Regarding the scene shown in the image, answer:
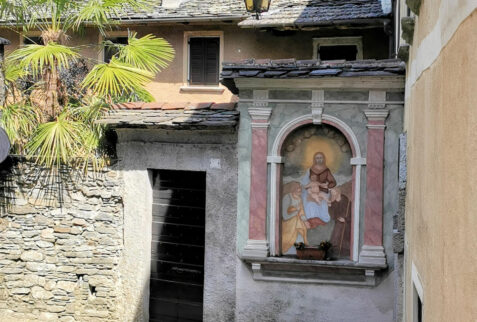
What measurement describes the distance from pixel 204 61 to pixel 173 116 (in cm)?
628

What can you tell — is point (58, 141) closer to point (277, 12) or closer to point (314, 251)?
point (314, 251)

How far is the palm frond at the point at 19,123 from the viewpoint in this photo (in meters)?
9.12

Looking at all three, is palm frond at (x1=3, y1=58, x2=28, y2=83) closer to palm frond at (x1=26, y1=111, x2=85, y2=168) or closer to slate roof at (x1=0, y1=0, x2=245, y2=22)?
palm frond at (x1=26, y1=111, x2=85, y2=168)

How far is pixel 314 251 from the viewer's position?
300 inches

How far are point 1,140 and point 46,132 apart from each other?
0.70 m

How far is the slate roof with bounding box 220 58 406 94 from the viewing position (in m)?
7.13

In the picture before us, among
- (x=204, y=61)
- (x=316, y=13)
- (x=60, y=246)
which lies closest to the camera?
(x=60, y=246)

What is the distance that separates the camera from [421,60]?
443 centimetres

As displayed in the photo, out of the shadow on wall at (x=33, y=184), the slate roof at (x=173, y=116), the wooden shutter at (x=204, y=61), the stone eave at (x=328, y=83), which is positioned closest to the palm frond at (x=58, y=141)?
the shadow on wall at (x=33, y=184)

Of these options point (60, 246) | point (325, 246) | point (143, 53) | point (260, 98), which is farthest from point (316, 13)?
point (60, 246)

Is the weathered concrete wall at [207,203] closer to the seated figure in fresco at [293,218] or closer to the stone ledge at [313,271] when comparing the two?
the stone ledge at [313,271]

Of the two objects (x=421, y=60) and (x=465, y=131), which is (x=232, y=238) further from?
(x=465, y=131)

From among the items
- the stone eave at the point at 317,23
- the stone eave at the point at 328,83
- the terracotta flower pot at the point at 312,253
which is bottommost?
the terracotta flower pot at the point at 312,253

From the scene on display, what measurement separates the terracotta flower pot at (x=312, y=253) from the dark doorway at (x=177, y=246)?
1605 mm
